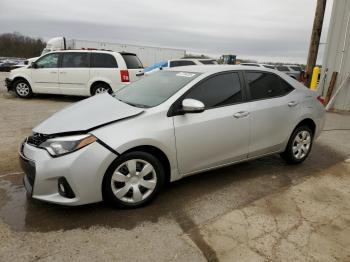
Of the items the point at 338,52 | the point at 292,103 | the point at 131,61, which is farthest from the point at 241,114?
the point at 338,52

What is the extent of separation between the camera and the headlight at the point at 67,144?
3.11 m

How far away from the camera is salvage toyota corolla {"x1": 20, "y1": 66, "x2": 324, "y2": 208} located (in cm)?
314

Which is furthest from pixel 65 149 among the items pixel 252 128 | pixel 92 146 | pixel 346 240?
pixel 346 240

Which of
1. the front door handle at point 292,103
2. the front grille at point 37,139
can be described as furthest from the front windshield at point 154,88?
the front door handle at point 292,103

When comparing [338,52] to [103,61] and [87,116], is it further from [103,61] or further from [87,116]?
[87,116]

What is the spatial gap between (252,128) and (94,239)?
2372 mm

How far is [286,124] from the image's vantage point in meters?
4.61

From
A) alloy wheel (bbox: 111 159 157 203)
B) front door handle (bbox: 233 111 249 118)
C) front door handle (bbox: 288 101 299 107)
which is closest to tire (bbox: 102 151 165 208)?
alloy wheel (bbox: 111 159 157 203)

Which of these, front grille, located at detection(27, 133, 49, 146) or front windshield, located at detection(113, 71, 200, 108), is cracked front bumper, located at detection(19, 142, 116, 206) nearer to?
front grille, located at detection(27, 133, 49, 146)

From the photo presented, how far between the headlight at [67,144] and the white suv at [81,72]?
7266 mm

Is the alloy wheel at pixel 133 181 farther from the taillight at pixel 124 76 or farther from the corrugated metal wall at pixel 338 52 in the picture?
the corrugated metal wall at pixel 338 52

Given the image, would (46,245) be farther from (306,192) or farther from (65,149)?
(306,192)

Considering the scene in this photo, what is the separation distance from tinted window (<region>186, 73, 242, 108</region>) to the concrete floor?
1105 millimetres

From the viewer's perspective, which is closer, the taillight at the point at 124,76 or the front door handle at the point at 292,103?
the front door handle at the point at 292,103
